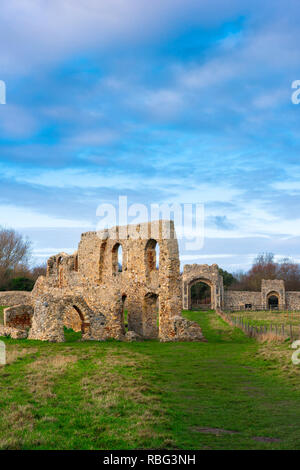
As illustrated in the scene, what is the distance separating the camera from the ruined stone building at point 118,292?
22.1 metres

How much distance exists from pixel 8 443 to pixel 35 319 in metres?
15.3

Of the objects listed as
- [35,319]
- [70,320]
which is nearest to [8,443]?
[35,319]

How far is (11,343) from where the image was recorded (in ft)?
65.3

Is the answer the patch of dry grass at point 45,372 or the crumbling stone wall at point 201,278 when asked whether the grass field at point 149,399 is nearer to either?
the patch of dry grass at point 45,372

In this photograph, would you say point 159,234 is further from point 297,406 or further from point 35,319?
point 297,406

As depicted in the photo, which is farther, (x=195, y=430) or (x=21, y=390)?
(x=21, y=390)

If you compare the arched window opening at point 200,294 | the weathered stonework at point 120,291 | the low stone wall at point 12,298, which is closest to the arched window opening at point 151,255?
the weathered stonework at point 120,291

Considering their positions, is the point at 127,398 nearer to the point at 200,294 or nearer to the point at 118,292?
the point at 118,292

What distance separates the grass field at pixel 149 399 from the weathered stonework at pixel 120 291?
392cm

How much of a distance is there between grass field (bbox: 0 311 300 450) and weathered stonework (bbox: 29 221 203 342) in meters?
3.92

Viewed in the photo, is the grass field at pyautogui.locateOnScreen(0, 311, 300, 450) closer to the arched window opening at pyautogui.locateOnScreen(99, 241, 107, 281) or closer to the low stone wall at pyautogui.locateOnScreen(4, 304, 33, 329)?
the low stone wall at pyautogui.locateOnScreen(4, 304, 33, 329)

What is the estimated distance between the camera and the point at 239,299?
2021 inches

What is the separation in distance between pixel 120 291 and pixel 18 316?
6127mm

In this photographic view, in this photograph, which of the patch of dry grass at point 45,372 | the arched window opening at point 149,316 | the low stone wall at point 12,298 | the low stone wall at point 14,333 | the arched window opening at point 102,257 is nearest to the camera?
the patch of dry grass at point 45,372
